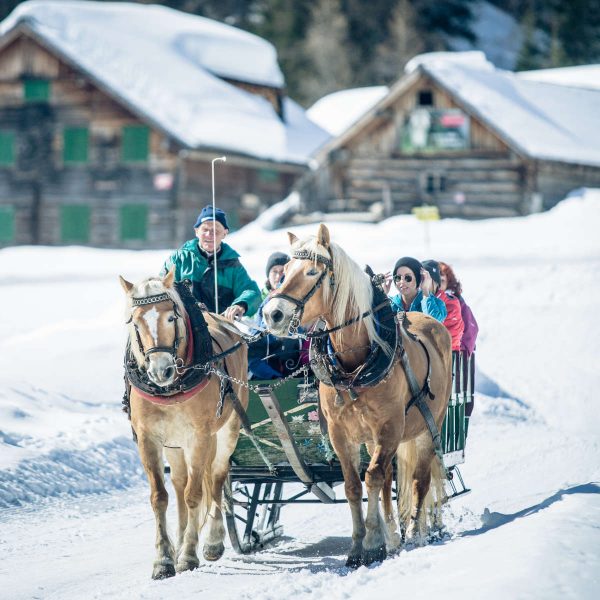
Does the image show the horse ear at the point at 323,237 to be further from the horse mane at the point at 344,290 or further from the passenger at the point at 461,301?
the passenger at the point at 461,301

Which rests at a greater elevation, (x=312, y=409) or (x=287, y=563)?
(x=312, y=409)

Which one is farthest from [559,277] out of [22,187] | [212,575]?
[22,187]

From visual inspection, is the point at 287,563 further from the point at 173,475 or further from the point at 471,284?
the point at 471,284

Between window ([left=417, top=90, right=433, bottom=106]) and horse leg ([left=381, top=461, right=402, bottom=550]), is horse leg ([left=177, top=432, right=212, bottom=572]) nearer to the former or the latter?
horse leg ([left=381, top=461, right=402, bottom=550])

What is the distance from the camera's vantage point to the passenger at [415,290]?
842cm

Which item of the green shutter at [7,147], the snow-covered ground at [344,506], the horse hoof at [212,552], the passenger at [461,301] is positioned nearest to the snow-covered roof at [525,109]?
the snow-covered ground at [344,506]

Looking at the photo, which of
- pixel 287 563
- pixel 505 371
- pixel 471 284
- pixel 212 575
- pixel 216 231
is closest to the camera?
pixel 212 575

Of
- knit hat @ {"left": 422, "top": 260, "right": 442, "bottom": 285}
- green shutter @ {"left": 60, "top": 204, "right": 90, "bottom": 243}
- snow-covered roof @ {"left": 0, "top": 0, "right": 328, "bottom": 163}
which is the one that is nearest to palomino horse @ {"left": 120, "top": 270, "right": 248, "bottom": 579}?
knit hat @ {"left": 422, "top": 260, "right": 442, "bottom": 285}

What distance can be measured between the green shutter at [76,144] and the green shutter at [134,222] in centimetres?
187

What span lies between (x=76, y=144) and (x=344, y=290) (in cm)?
2710

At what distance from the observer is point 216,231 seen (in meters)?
8.29

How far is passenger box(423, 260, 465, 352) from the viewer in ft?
28.9

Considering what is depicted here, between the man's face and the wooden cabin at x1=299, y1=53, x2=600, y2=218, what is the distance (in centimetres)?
2198

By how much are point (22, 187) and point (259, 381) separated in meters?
26.7
